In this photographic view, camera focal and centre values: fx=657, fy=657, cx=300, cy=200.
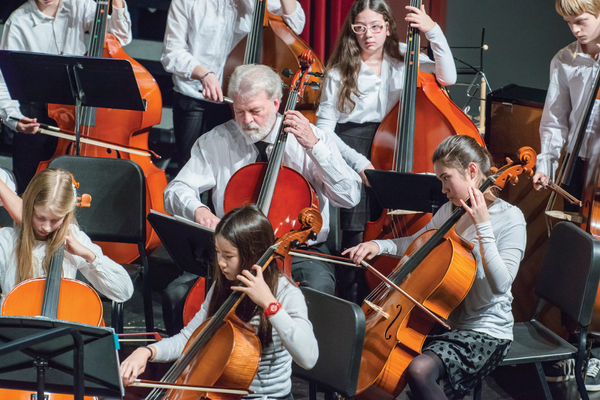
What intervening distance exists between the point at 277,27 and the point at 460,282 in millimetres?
1463

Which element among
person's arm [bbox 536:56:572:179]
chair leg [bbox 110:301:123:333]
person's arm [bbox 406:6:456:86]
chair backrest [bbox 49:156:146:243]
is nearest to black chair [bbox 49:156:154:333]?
chair backrest [bbox 49:156:146:243]

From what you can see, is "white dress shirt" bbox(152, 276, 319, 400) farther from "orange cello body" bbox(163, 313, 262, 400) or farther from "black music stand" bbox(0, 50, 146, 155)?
"black music stand" bbox(0, 50, 146, 155)

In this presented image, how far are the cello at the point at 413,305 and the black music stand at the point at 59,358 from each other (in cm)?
73

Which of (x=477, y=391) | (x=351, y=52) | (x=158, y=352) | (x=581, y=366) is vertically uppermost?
(x=351, y=52)

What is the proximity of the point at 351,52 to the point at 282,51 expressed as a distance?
0.28m

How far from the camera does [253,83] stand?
2.22 metres

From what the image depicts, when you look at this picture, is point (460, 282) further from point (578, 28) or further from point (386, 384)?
point (578, 28)

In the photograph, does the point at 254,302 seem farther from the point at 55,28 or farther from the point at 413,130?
the point at 55,28

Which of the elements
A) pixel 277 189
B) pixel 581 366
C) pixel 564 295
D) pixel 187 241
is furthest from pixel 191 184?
pixel 581 366

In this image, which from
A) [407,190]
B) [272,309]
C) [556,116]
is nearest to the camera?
[272,309]

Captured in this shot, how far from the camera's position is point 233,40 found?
119 inches

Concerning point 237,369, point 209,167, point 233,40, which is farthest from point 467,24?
point 237,369

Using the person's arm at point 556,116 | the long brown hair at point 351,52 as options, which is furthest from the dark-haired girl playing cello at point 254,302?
the person's arm at point 556,116

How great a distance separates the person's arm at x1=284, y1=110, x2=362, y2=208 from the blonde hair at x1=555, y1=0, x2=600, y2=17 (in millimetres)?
921
